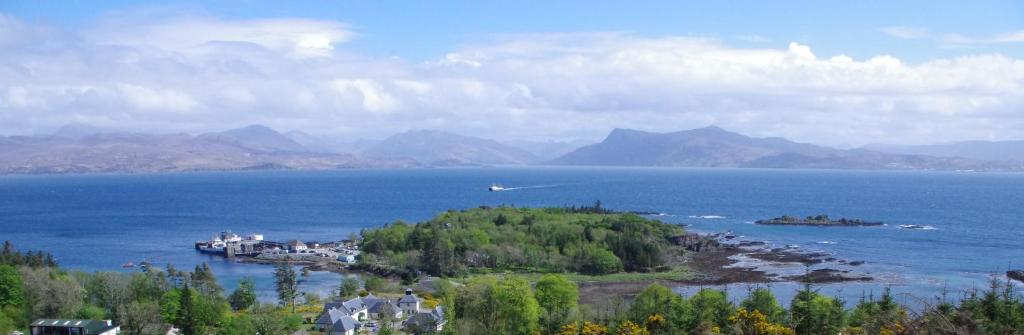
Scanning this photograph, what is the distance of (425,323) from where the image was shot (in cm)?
2845

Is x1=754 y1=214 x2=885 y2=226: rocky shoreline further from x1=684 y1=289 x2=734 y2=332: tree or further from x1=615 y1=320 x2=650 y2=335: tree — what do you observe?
x1=615 y1=320 x2=650 y2=335: tree

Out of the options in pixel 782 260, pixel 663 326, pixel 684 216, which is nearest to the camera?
pixel 663 326

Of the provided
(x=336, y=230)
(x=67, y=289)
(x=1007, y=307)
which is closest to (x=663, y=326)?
(x=1007, y=307)

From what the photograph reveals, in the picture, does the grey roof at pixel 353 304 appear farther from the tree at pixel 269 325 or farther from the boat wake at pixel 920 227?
the boat wake at pixel 920 227

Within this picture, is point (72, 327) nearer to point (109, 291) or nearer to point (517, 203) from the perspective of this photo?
point (109, 291)

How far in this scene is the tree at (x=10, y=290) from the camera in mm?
29700

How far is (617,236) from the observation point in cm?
5222

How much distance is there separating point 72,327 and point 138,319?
2235mm

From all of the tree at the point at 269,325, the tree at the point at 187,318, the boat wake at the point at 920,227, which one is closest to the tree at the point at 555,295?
the tree at the point at 269,325

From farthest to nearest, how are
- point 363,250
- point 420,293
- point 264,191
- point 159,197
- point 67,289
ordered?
point 264,191
point 159,197
point 363,250
point 420,293
point 67,289

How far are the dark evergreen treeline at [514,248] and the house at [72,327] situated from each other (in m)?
21.0

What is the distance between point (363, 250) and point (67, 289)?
82.6 feet

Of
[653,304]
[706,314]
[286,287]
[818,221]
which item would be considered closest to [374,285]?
[286,287]

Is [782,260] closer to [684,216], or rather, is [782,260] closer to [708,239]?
[708,239]
